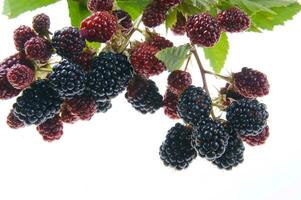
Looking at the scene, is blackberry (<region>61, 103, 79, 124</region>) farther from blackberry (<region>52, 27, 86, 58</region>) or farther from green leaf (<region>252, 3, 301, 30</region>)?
green leaf (<region>252, 3, 301, 30</region>)

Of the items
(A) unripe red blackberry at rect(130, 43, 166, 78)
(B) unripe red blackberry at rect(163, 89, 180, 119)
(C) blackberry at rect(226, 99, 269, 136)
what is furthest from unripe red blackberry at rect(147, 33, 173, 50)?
(C) blackberry at rect(226, 99, 269, 136)

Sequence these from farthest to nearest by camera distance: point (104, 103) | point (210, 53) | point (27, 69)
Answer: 1. point (210, 53)
2. point (104, 103)
3. point (27, 69)

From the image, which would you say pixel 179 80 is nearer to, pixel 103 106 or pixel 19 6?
pixel 103 106

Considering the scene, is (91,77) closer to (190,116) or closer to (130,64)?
(130,64)

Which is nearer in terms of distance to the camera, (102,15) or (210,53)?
(102,15)

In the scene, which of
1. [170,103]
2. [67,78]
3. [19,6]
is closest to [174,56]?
[170,103]

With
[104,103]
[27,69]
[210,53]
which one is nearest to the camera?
[27,69]

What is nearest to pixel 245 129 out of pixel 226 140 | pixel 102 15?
pixel 226 140
